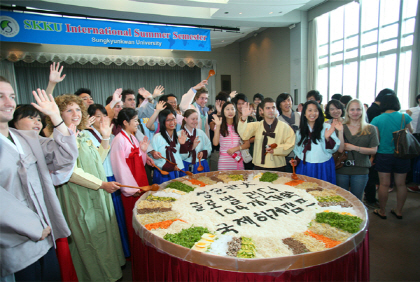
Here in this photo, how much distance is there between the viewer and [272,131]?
2740 mm

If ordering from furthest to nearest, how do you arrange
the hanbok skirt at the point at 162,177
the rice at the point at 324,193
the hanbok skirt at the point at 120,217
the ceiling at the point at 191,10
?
1. the ceiling at the point at 191,10
2. the hanbok skirt at the point at 162,177
3. the hanbok skirt at the point at 120,217
4. the rice at the point at 324,193

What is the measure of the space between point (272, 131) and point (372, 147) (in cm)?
Answer: 107

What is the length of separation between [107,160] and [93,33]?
13.0 ft

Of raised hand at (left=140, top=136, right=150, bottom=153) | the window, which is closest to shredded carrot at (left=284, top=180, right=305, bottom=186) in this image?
raised hand at (left=140, top=136, right=150, bottom=153)

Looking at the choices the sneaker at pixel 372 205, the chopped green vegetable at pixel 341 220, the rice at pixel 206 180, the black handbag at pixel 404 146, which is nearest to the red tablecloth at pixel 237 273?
the chopped green vegetable at pixel 341 220

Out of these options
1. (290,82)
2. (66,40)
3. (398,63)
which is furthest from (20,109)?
(290,82)

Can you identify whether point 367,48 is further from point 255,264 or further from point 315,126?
point 255,264

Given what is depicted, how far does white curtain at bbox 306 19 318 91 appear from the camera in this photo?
280 inches

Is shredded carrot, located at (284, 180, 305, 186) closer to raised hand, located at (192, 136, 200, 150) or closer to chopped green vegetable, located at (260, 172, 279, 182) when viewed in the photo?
chopped green vegetable, located at (260, 172, 279, 182)

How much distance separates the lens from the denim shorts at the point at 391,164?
2.88 metres

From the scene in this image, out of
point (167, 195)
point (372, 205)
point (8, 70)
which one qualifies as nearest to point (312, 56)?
point (372, 205)

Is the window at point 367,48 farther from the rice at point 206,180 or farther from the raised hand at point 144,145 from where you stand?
the raised hand at point 144,145

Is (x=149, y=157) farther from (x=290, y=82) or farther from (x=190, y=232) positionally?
(x=290, y=82)

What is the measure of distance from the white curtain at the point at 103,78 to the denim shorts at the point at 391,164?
885 centimetres
